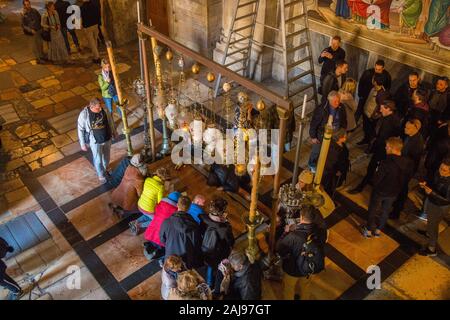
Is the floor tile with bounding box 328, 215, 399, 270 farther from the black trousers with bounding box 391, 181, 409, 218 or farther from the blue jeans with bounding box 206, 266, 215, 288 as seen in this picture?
the blue jeans with bounding box 206, 266, 215, 288

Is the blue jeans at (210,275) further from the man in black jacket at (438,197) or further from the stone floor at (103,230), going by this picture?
the man in black jacket at (438,197)

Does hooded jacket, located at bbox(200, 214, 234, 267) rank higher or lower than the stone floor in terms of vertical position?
higher

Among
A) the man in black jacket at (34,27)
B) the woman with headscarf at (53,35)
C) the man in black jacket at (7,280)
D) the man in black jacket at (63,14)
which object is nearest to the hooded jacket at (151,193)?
the man in black jacket at (7,280)

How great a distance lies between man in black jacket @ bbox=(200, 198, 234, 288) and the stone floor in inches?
38.7

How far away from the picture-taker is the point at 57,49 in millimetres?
11023

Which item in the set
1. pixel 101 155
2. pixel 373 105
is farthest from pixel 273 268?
pixel 373 105

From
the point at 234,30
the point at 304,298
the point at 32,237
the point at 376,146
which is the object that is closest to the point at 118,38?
the point at 234,30

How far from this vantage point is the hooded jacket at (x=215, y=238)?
16.6ft

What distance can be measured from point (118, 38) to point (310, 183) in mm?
8675

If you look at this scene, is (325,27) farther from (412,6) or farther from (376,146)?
(376,146)

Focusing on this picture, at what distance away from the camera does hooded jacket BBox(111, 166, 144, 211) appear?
6.09 metres

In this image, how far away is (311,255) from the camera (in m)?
4.72

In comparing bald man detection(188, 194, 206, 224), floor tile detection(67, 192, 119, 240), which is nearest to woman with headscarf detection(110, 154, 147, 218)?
floor tile detection(67, 192, 119, 240)

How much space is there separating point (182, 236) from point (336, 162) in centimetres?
254
